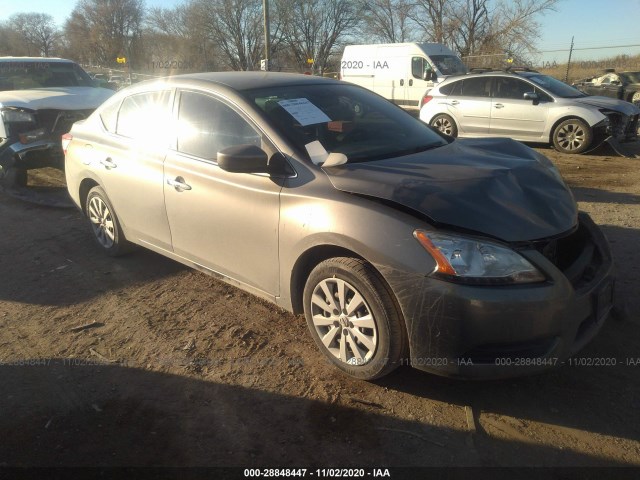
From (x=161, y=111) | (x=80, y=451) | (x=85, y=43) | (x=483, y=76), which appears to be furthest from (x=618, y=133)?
(x=85, y=43)

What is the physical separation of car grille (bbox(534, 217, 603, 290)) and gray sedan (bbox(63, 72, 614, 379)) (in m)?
0.01

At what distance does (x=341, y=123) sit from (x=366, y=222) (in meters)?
1.13

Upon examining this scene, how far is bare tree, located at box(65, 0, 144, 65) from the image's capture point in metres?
50.1

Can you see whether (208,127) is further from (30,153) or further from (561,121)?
(561,121)

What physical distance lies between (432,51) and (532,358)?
57.3 feet

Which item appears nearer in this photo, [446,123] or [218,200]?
[218,200]

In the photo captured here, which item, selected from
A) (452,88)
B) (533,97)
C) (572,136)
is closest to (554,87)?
(533,97)

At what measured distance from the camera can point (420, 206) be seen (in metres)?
2.73

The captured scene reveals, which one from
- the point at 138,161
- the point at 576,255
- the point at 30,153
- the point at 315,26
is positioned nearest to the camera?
the point at 576,255

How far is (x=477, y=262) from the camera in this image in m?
2.59

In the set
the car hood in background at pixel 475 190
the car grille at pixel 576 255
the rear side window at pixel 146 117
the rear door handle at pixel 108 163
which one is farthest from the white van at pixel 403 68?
the car grille at pixel 576 255

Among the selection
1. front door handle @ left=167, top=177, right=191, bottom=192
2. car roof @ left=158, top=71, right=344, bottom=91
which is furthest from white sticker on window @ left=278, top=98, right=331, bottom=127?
front door handle @ left=167, top=177, right=191, bottom=192

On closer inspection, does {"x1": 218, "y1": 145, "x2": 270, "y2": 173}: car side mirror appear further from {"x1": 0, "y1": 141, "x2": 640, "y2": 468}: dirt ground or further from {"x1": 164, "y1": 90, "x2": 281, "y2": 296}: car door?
{"x1": 0, "y1": 141, "x2": 640, "y2": 468}: dirt ground

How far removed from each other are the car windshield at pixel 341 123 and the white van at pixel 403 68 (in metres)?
14.3
